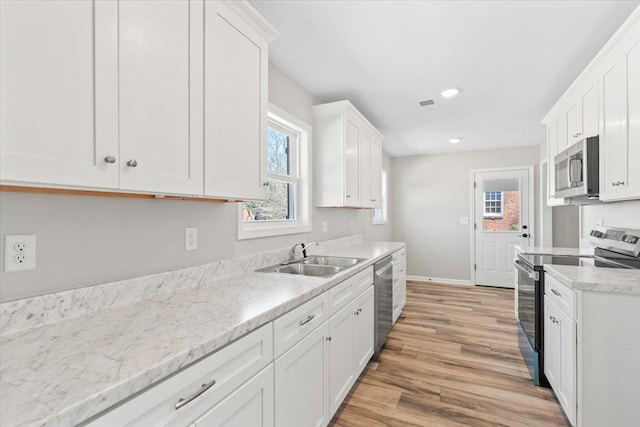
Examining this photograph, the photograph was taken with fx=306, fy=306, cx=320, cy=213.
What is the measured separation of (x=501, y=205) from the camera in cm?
533

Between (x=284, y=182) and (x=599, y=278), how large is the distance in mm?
2250

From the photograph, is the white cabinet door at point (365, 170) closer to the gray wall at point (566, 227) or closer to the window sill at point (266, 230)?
the window sill at point (266, 230)

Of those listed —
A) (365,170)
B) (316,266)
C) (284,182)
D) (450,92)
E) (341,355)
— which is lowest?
(341,355)

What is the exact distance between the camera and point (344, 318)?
1.99 meters

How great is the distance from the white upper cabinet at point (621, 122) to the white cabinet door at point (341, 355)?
182cm

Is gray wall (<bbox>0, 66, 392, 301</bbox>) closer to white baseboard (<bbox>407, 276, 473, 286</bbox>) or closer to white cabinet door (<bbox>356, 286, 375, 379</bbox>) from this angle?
white cabinet door (<bbox>356, 286, 375, 379</bbox>)

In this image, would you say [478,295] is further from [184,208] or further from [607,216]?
[184,208]

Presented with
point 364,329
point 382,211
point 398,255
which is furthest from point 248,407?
point 382,211

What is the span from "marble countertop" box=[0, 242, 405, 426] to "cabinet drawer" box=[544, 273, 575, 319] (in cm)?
151

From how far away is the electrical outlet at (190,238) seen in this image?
162cm

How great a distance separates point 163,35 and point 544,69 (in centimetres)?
278

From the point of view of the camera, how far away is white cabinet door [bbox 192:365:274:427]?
0.95 m

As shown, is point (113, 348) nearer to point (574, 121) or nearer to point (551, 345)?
point (551, 345)

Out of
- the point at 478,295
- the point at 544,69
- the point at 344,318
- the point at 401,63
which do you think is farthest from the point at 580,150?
the point at 478,295
